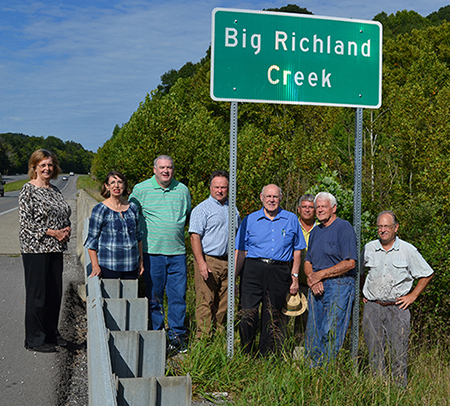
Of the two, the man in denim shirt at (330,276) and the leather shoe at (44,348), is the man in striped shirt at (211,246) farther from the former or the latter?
the leather shoe at (44,348)

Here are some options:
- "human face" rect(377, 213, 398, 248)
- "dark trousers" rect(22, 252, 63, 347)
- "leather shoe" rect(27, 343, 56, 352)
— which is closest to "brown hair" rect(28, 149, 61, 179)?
"dark trousers" rect(22, 252, 63, 347)

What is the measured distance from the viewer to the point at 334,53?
4004 mm

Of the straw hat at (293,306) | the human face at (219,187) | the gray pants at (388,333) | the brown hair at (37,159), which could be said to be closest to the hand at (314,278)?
the straw hat at (293,306)

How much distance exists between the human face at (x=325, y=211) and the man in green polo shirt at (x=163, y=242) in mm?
1367

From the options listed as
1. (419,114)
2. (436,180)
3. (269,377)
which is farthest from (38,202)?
(419,114)

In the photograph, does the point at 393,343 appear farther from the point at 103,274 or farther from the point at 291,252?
the point at 103,274

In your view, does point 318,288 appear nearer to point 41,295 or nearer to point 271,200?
point 271,200

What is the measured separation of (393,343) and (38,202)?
331 cm

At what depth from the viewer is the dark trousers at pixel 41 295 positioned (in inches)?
187

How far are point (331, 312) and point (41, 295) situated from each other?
261cm

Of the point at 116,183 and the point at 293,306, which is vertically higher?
the point at 116,183

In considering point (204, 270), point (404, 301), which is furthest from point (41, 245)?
point (404, 301)

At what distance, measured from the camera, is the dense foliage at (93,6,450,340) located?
6.60 meters

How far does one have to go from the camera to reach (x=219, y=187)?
4977 millimetres
